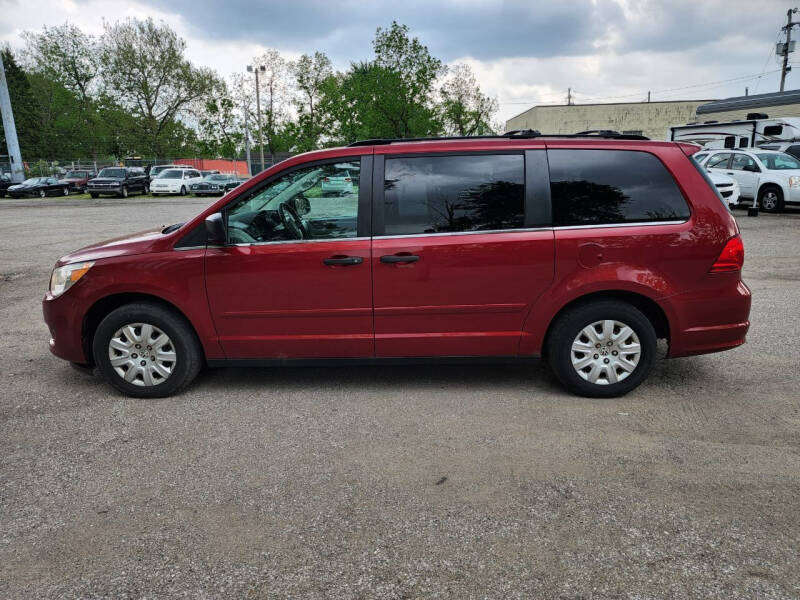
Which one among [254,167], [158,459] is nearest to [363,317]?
[158,459]

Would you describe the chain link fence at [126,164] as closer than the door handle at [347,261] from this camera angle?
No

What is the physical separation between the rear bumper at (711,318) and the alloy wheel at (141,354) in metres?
3.57

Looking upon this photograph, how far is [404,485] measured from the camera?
10.3 feet

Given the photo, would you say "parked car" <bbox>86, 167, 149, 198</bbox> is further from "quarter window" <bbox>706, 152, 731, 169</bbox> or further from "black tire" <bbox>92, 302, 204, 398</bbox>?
"black tire" <bbox>92, 302, 204, 398</bbox>

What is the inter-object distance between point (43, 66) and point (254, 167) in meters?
23.0

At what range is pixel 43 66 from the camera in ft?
196

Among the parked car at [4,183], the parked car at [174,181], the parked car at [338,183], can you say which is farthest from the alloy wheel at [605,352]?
the parked car at [4,183]

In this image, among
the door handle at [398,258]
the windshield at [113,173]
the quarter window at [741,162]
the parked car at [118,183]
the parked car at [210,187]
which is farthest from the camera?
the windshield at [113,173]

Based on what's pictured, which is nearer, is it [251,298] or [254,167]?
[251,298]

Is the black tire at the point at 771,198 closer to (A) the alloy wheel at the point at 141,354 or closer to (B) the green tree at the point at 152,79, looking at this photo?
(A) the alloy wheel at the point at 141,354

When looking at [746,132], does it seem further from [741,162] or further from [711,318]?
[711,318]

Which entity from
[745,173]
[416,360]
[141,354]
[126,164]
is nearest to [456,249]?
[416,360]

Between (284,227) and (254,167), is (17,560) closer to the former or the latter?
(284,227)

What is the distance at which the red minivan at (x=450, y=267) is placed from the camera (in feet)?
13.5
